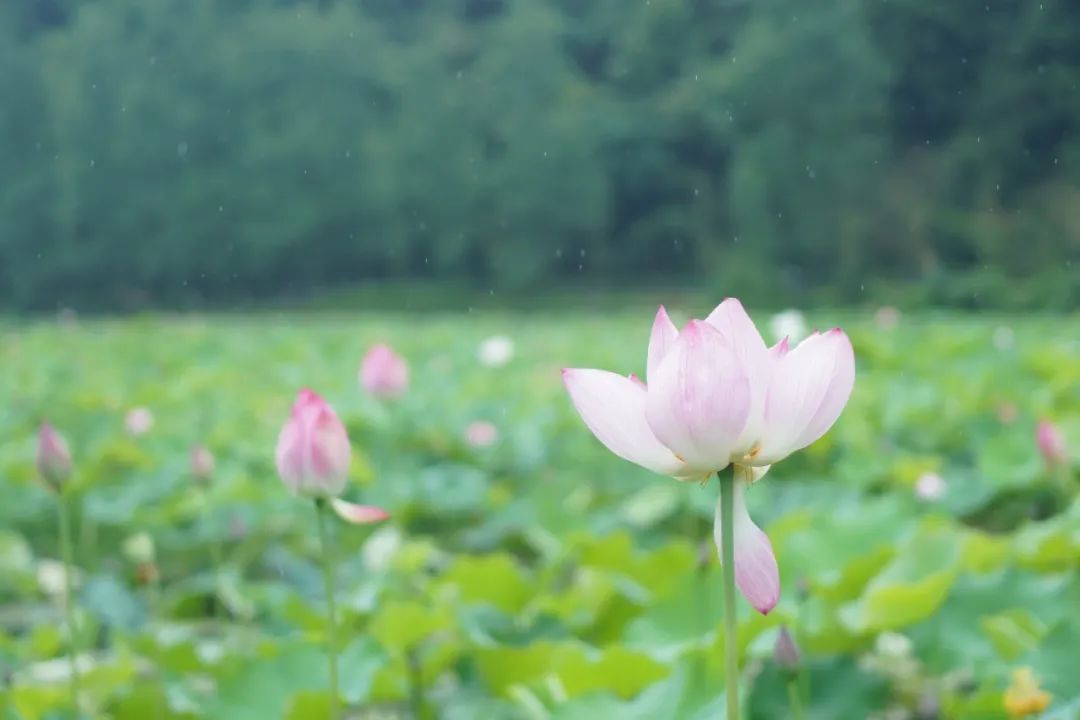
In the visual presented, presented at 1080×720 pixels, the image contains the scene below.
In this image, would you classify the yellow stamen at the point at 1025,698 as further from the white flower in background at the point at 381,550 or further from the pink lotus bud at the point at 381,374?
the pink lotus bud at the point at 381,374

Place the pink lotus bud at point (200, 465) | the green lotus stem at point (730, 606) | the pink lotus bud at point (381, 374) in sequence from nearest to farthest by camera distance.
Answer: the green lotus stem at point (730, 606), the pink lotus bud at point (200, 465), the pink lotus bud at point (381, 374)

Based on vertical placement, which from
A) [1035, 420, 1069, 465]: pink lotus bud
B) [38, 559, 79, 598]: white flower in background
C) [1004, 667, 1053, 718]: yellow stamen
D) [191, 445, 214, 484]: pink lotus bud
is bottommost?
[38, 559, 79, 598]: white flower in background

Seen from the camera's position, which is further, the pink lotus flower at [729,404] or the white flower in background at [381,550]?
the white flower in background at [381,550]

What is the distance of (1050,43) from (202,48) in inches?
466

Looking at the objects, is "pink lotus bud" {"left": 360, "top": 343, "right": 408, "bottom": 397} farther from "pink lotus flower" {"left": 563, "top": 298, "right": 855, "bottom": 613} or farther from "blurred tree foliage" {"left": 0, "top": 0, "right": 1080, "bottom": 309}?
"blurred tree foliage" {"left": 0, "top": 0, "right": 1080, "bottom": 309}

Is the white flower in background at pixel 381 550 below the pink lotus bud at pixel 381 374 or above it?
below

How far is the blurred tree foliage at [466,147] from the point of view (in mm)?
14859

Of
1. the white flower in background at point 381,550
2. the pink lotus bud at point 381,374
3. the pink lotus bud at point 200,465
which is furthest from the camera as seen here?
the pink lotus bud at point 381,374

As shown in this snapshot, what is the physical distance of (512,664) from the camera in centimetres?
79

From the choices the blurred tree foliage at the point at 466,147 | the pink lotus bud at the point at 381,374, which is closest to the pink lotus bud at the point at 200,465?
the pink lotus bud at the point at 381,374

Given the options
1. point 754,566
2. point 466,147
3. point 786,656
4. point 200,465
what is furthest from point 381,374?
point 466,147

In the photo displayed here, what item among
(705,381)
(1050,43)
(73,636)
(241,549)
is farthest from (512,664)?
(1050,43)

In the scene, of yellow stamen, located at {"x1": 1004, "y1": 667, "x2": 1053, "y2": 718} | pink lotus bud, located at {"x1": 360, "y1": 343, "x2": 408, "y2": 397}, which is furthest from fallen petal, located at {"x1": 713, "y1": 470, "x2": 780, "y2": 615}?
pink lotus bud, located at {"x1": 360, "y1": 343, "x2": 408, "y2": 397}

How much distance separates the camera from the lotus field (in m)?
0.46
